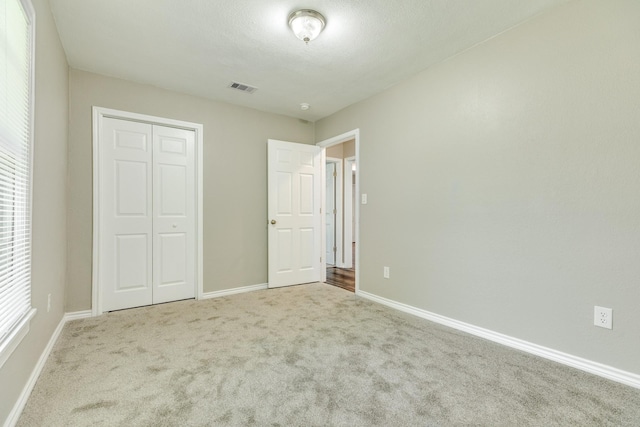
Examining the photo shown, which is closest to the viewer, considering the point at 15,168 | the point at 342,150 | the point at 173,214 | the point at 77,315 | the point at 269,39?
the point at 15,168

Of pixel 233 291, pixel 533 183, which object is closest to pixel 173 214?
pixel 233 291

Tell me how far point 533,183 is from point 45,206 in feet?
11.6

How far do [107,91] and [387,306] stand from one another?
147 inches

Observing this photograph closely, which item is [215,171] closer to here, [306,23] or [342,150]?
[306,23]

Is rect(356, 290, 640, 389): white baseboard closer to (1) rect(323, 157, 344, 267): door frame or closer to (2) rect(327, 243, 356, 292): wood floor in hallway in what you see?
(2) rect(327, 243, 356, 292): wood floor in hallway

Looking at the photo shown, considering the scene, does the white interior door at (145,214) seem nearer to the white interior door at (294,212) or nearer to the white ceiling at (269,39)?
the white ceiling at (269,39)

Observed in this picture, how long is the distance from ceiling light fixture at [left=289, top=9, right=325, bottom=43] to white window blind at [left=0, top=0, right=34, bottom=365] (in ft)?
5.00

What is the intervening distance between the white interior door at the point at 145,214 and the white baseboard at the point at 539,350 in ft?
8.80

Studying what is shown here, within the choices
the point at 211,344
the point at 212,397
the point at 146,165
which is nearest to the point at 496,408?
the point at 212,397

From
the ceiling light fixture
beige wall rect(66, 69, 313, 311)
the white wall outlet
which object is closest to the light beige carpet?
the white wall outlet

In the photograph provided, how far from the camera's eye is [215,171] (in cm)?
367

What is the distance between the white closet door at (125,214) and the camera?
3051mm

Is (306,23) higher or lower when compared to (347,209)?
higher

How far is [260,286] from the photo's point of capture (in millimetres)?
3979
